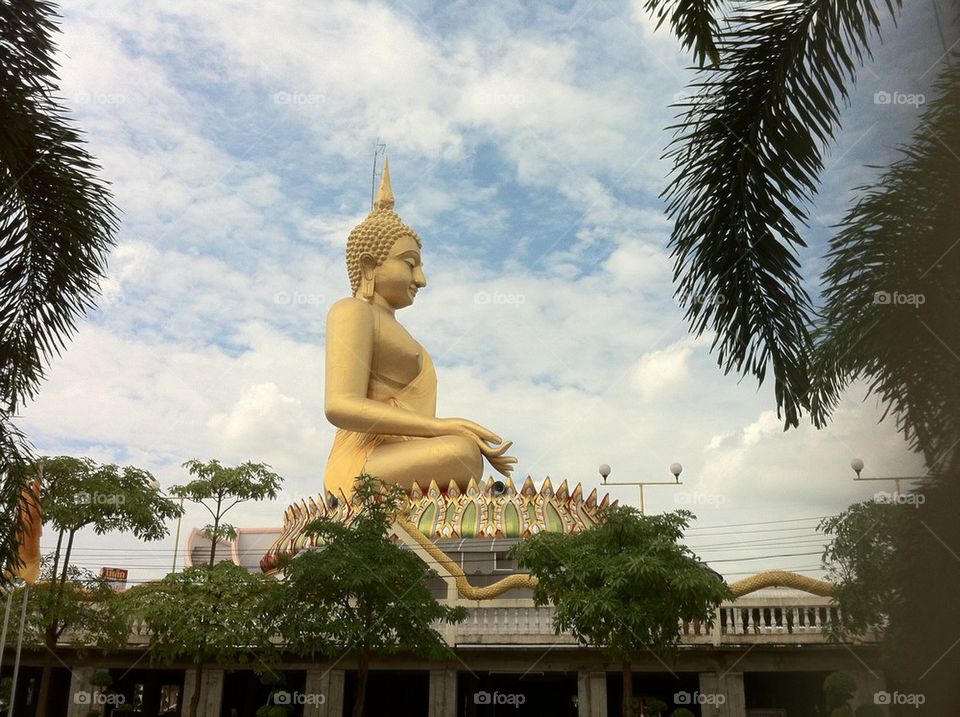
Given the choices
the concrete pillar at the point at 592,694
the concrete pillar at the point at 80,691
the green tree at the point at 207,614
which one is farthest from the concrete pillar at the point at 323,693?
the concrete pillar at the point at 80,691

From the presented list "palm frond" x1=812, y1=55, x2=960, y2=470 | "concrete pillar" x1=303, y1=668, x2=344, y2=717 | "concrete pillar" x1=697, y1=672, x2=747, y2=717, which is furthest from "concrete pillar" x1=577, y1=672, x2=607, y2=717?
"palm frond" x1=812, y1=55, x2=960, y2=470

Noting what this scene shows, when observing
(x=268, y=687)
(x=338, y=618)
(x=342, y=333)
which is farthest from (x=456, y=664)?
(x=342, y=333)

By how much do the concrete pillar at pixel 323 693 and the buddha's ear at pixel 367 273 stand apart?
966cm

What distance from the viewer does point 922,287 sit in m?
3.21

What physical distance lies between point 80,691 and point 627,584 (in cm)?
1182

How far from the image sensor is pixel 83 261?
365 inches

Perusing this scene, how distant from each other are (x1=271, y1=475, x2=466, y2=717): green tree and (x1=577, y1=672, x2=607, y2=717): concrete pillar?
3.14 m

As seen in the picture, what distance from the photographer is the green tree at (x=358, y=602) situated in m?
13.6

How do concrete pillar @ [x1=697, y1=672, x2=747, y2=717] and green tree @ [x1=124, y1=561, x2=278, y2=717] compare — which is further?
concrete pillar @ [x1=697, y1=672, x2=747, y2=717]

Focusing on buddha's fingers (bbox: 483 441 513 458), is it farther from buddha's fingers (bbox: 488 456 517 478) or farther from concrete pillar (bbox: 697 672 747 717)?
concrete pillar (bbox: 697 672 747 717)

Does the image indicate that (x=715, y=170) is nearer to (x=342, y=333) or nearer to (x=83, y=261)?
(x=83, y=261)

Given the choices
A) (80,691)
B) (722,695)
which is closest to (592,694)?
(722,695)

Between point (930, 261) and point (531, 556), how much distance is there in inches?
443

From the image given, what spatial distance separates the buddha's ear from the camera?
76.9ft
